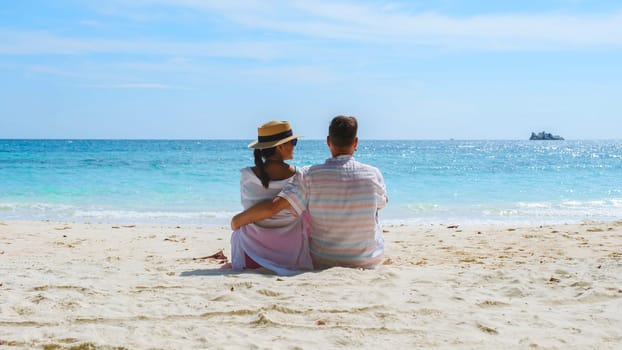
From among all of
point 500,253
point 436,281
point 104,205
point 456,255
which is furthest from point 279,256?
point 104,205

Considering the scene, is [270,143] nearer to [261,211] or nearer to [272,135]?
[272,135]

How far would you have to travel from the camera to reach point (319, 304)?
3.94 m

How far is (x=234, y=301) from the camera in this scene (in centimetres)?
401

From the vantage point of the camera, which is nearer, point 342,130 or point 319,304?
point 319,304

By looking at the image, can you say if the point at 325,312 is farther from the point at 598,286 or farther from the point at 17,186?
the point at 17,186

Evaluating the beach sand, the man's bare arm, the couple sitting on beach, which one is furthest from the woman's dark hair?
the beach sand

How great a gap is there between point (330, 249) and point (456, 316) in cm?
155

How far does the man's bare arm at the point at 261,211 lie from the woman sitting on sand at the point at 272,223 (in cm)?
12

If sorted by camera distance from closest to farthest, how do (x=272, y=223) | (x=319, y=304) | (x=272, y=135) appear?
(x=319, y=304) → (x=272, y=135) → (x=272, y=223)

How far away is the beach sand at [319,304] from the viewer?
10.7 feet

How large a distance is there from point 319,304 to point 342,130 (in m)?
1.39

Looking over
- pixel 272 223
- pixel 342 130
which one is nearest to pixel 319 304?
pixel 272 223

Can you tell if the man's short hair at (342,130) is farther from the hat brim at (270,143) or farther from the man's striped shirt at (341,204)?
the hat brim at (270,143)

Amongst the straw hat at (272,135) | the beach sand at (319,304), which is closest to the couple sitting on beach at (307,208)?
the straw hat at (272,135)
